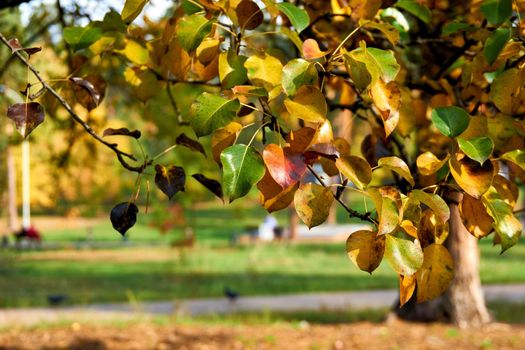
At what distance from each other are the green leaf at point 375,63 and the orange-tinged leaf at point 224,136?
0.74ft

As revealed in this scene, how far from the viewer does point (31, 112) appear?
56.4 inches

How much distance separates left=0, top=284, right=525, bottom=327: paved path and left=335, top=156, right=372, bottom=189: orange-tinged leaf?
717 centimetres

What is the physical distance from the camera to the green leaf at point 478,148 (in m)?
1.22

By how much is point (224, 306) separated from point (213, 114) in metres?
9.19

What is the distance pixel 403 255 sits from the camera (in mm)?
1191

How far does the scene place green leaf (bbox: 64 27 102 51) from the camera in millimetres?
1875

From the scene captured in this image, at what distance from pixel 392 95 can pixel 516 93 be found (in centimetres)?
29

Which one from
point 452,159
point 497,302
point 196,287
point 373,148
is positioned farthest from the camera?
point 196,287

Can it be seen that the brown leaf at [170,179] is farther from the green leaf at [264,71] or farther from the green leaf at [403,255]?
the green leaf at [403,255]

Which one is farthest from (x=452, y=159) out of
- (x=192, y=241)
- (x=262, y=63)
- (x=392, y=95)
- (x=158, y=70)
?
(x=192, y=241)

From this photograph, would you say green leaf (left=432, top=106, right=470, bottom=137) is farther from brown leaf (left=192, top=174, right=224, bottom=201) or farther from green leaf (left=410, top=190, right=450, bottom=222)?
brown leaf (left=192, top=174, right=224, bottom=201)

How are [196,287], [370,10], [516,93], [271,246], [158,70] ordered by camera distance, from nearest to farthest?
1. [516,93]
2. [370,10]
3. [158,70]
4. [196,287]
5. [271,246]

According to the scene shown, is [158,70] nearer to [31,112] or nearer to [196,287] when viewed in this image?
[31,112]

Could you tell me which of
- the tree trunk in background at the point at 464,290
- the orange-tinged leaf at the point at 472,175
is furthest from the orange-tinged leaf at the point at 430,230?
the tree trunk in background at the point at 464,290
